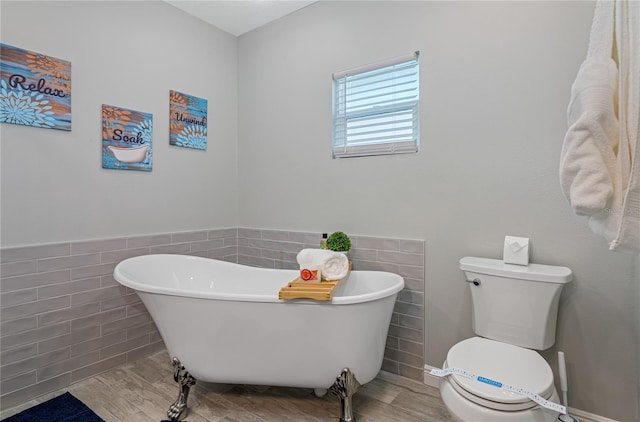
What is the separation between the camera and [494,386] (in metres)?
1.21

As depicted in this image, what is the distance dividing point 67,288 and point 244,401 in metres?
1.30

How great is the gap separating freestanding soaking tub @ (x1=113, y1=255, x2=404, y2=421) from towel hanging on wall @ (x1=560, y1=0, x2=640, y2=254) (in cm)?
92

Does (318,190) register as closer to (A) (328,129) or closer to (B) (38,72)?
(A) (328,129)

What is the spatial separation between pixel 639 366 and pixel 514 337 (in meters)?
0.55

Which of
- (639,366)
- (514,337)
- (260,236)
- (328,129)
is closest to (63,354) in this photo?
(260,236)

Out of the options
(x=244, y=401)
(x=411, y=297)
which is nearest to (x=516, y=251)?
(x=411, y=297)

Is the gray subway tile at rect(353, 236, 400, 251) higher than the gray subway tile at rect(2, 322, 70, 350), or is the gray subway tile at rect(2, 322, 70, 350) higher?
the gray subway tile at rect(353, 236, 400, 251)

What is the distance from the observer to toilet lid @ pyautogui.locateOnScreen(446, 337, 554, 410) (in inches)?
45.8

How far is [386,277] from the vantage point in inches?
78.7

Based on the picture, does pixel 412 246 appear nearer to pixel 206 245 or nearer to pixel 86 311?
pixel 206 245

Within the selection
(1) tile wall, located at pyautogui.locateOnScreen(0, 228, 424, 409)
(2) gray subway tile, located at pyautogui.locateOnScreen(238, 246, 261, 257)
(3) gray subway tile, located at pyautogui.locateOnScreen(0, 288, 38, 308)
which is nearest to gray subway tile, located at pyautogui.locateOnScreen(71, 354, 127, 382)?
(1) tile wall, located at pyautogui.locateOnScreen(0, 228, 424, 409)

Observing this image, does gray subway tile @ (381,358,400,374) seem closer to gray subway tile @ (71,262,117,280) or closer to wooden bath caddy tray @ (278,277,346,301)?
wooden bath caddy tray @ (278,277,346,301)

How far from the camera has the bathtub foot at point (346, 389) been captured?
1.64 metres

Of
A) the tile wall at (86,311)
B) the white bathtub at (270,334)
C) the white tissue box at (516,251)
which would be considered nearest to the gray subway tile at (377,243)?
the tile wall at (86,311)
